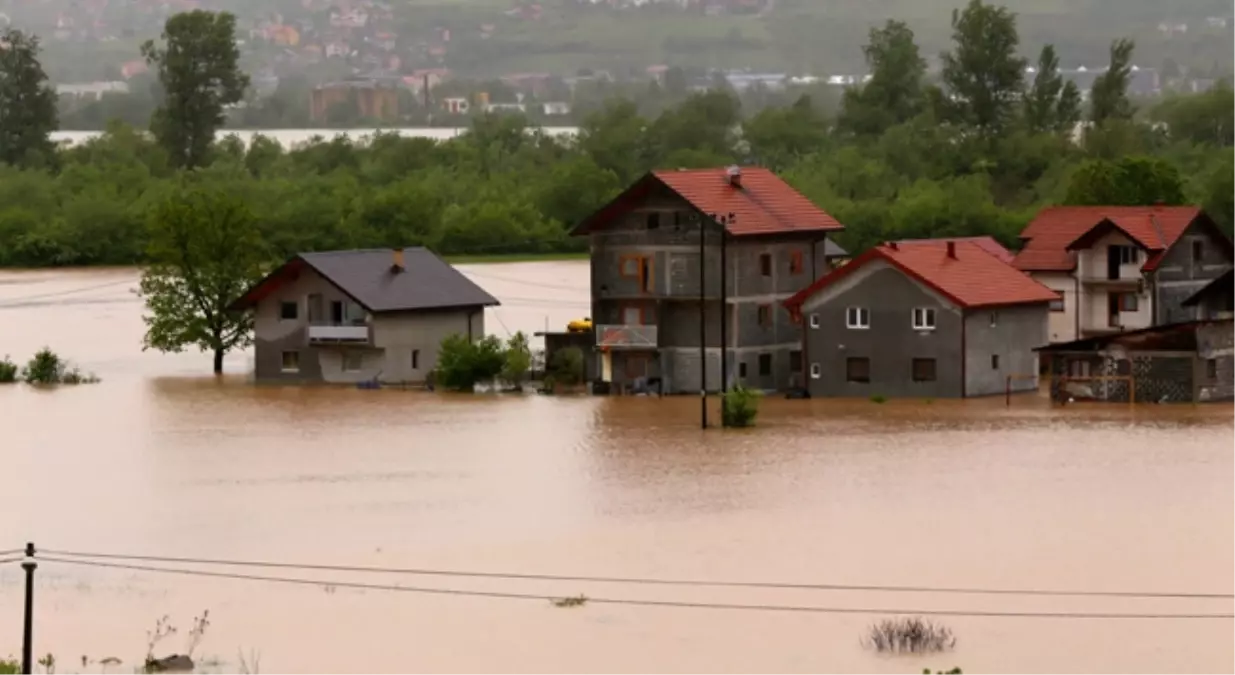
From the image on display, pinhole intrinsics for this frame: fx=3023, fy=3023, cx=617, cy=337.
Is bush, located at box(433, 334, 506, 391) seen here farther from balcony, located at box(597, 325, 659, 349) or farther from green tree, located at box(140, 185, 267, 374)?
green tree, located at box(140, 185, 267, 374)

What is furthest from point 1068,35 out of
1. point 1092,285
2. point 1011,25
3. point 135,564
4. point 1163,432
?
point 135,564

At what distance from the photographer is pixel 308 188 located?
67.6m

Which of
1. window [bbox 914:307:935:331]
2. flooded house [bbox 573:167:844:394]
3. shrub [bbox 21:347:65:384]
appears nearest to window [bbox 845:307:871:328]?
window [bbox 914:307:935:331]

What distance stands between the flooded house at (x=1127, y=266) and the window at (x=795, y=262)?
315 centimetres

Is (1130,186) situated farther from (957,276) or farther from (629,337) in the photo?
(629,337)

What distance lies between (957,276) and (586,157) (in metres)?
37.0

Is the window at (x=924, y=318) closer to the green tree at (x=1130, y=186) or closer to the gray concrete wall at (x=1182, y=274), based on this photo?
the gray concrete wall at (x=1182, y=274)

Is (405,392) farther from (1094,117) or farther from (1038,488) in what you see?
(1094,117)

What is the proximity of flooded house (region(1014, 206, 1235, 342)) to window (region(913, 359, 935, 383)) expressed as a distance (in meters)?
2.57

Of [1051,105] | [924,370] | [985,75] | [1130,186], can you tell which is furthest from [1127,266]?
[985,75]

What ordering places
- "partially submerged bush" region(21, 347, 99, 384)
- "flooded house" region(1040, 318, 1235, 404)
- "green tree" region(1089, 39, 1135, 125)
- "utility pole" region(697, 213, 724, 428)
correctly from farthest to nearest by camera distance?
"green tree" region(1089, 39, 1135, 125), "partially submerged bush" region(21, 347, 99, 384), "utility pole" region(697, 213, 724, 428), "flooded house" region(1040, 318, 1235, 404)

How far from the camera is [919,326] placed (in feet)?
112

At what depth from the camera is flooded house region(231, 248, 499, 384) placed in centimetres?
3738

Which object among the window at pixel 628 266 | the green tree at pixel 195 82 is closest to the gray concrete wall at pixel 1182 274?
the window at pixel 628 266
